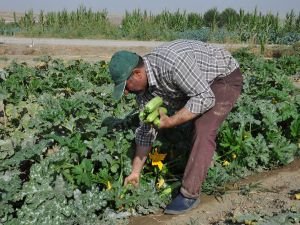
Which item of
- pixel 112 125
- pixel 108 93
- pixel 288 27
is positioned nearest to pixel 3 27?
pixel 288 27

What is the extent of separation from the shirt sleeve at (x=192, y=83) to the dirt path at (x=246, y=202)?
0.84 m

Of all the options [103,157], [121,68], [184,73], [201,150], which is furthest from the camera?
[103,157]

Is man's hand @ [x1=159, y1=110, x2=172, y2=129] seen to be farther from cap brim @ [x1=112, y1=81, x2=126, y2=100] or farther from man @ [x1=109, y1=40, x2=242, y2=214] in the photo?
cap brim @ [x1=112, y1=81, x2=126, y2=100]

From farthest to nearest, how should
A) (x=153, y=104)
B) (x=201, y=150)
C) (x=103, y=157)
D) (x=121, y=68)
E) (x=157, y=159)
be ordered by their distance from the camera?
A: (x=157, y=159), (x=103, y=157), (x=201, y=150), (x=153, y=104), (x=121, y=68)

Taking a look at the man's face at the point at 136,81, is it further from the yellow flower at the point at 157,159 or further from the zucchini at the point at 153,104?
the yellow flower at the point at 157,159

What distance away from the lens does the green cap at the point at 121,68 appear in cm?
341

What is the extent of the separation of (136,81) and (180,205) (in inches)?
41.1

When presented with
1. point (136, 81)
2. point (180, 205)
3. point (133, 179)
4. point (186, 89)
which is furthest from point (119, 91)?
point (180, 205)

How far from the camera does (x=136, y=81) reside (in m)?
3.53

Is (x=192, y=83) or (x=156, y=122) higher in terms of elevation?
(x=192, y=83)

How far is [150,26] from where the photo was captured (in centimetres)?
2695

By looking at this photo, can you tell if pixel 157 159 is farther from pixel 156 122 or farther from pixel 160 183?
pixel 156 122

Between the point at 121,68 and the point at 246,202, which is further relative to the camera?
the point at 246,202

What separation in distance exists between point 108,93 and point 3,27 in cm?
2369
